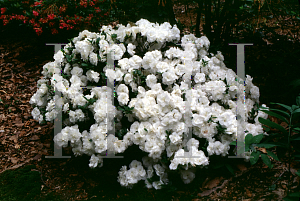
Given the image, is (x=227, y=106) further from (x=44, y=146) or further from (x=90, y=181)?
(x=44, y=146)

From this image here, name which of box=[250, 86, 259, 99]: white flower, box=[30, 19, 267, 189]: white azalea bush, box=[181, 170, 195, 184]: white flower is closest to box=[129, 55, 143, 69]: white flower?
box=[30, 19, 267, 189]: white azalea bush

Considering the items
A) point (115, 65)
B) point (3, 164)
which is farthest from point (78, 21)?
point (3, 164)

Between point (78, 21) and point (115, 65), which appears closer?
point (115, 65)

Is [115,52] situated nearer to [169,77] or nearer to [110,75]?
[110,75]

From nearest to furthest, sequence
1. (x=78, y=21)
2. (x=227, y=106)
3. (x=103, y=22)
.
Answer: (x=227, y=106)
(x=78, y=21)
(x=103, y=22)

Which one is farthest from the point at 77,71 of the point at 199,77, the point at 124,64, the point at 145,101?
the point at 199,77

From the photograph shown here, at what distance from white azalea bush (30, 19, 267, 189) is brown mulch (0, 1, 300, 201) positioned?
293 millimetres

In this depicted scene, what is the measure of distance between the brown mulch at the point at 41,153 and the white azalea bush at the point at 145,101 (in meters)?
0.29

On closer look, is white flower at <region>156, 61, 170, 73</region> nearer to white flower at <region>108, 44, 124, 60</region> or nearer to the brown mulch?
white flower at <region>108, 44, 124, 60</region>

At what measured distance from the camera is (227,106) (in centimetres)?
225

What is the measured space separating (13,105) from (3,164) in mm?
1074

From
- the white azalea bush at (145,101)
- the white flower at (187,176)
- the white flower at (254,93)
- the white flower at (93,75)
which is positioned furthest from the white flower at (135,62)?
the white flower at (254,93)

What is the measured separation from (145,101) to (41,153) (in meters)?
1.41

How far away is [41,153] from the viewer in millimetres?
2664
